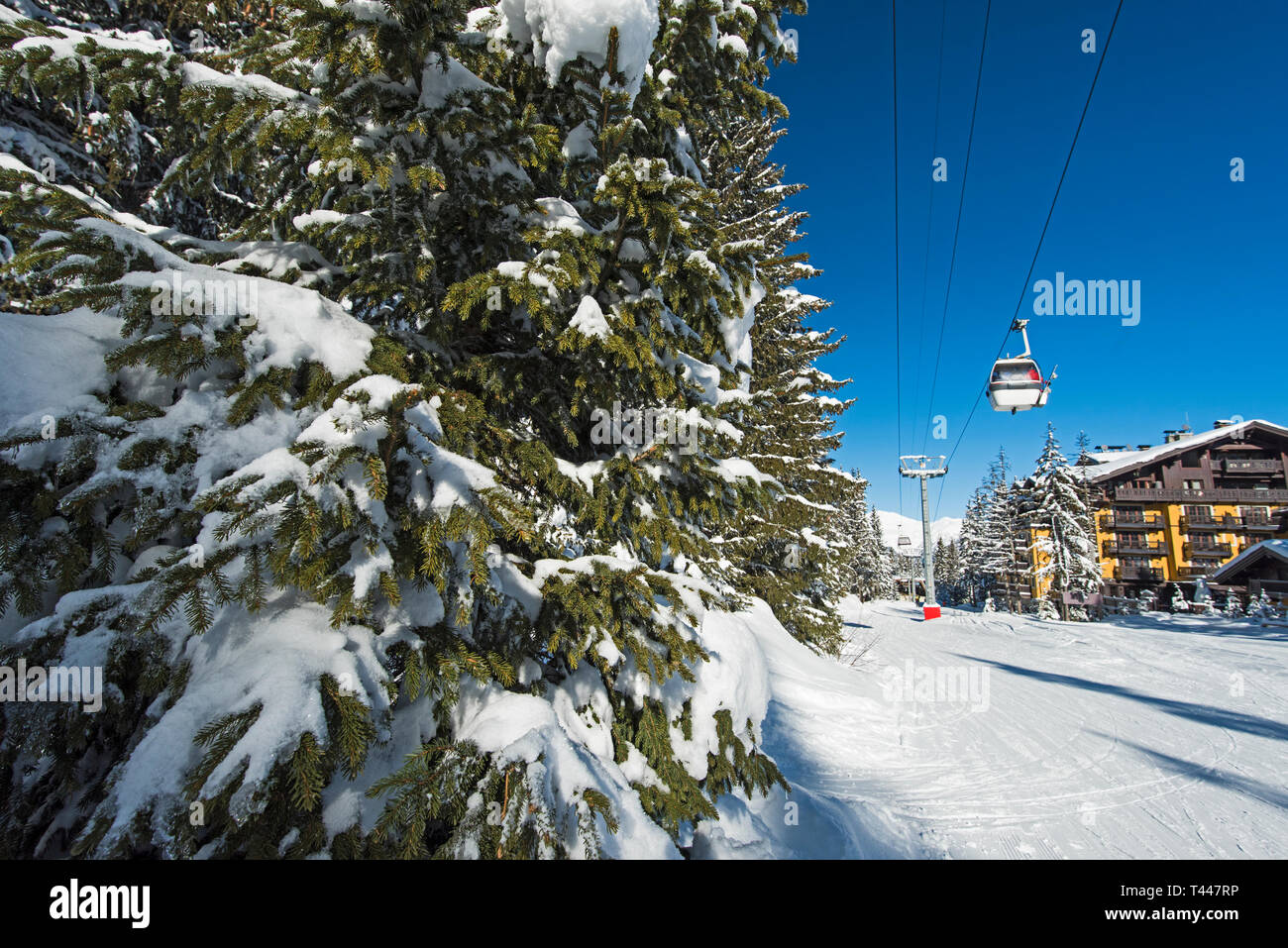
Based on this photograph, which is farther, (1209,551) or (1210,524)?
(1210,524)

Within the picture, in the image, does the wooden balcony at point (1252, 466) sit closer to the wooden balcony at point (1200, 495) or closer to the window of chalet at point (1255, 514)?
the wooden balcony at point (1200, 495)

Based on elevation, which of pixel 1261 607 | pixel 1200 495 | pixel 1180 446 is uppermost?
pixel 1180 446

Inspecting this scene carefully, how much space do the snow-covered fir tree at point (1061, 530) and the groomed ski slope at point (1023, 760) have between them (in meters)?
23.0

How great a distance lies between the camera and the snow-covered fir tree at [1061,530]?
115 feet

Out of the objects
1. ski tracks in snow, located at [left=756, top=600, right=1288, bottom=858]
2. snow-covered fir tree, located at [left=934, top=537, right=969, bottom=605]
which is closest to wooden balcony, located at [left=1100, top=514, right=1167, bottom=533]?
snow-covered fir tree, located at [left=934, top=537, right=969, bottom=605]

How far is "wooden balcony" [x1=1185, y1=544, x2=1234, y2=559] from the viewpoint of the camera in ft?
125

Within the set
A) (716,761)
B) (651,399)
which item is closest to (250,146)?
(651,399)

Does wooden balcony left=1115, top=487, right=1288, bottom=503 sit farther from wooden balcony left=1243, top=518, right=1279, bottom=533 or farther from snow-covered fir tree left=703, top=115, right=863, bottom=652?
snow-covered fir tree left=703, top=115, right=863, bottom=652

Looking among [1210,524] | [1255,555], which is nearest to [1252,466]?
[1210,524]

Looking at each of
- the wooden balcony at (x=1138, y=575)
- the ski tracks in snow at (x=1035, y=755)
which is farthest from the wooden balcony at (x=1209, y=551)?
the ski tracks in snow at (x=1035, y=755)

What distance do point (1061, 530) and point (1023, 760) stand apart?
36644mm

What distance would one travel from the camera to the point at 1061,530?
35.2m

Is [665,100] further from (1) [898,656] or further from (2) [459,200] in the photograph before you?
(1) [898,656]

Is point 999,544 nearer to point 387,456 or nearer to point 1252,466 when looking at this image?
point 1252,466
